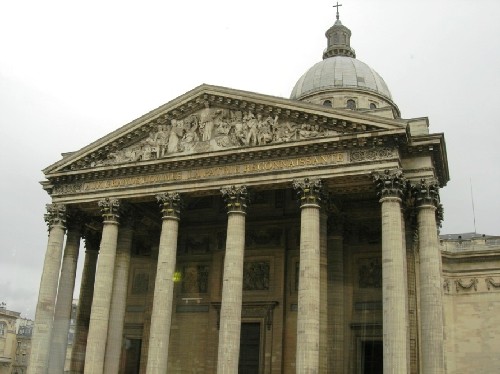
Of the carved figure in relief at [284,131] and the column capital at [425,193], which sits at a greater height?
the carved figure in relief at [284,131]

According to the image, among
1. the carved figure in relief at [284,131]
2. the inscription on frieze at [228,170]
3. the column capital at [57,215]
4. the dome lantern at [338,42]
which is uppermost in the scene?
the dome lantern at [338,42]

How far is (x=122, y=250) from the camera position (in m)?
27.5

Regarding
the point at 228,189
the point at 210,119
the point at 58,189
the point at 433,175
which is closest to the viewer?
the point at 433,175

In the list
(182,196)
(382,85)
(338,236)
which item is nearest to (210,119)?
(182,196)

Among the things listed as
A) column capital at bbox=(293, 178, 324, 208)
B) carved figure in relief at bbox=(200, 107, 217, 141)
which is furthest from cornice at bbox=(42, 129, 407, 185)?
column capital at bbox=(293, 178, 324, 208)

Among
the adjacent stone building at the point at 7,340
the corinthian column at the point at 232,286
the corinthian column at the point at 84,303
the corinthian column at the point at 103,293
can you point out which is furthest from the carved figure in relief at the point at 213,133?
the adjacent stone building at the point at 7,340

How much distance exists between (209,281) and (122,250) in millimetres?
4633

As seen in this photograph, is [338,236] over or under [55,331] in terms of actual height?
over

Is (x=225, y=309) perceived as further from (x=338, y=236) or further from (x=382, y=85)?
(x=382, y=85)

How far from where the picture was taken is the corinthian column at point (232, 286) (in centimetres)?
2277

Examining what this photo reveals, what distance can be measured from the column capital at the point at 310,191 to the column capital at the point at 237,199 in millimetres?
2297

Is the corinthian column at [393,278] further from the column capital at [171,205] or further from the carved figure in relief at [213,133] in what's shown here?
the column capital at [171,205]

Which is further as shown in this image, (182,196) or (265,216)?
(265,216)

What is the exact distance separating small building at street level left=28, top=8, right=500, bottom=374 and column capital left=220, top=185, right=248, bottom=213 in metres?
0.06
